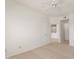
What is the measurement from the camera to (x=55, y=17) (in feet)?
29.0

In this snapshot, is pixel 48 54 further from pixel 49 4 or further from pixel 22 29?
pixel 49 4

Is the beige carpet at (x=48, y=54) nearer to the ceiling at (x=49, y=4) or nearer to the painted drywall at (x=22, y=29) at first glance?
the painted drywall at (x=22, y=29)

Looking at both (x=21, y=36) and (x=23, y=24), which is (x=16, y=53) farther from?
(x=23, y=24)

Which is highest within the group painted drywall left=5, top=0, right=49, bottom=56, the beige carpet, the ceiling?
the ceiling

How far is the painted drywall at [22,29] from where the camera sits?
16.0 ft

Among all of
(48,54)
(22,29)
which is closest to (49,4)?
(22,29)

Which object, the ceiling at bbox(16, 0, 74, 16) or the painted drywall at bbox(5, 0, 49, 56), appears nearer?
the ceiling at bbox(16, 0, 74, 16)

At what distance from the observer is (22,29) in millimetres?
5715

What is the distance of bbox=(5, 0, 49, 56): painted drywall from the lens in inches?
191

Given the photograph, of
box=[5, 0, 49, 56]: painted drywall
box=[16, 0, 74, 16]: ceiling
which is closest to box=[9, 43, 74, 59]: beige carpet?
box=[5, 0, 49, 56]: painted drywall

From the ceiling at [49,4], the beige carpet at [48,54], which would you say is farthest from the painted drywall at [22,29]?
the beige carpet at [48,54]

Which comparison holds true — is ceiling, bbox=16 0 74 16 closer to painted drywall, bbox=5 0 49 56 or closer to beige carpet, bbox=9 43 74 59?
painted drywall, bbox=5 0 49 56

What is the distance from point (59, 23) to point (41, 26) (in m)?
2.18
